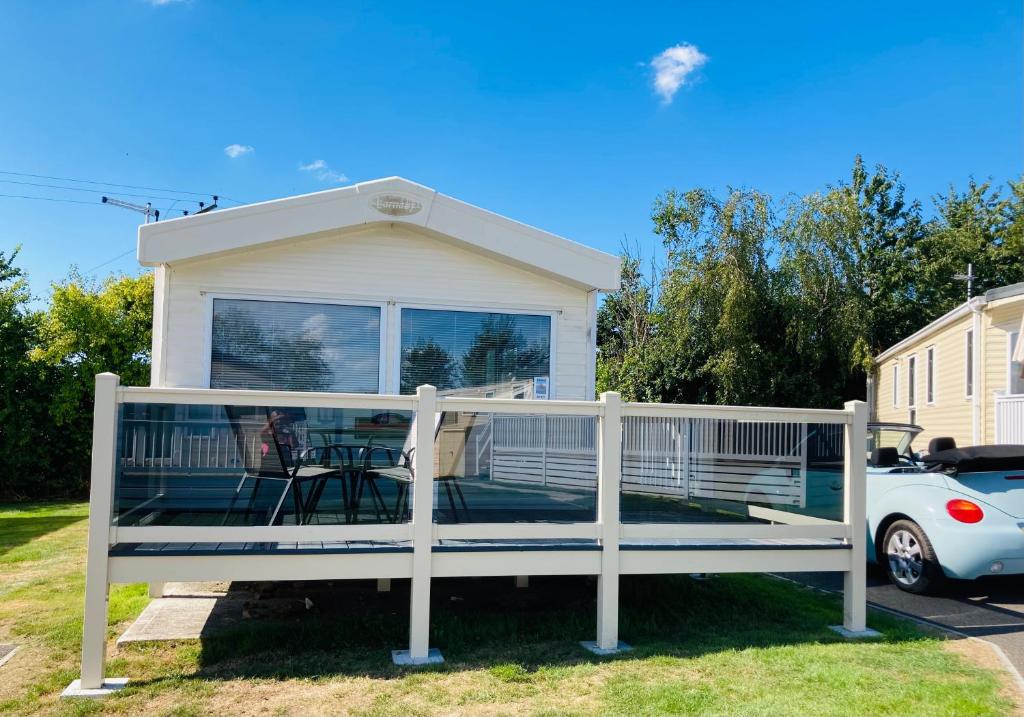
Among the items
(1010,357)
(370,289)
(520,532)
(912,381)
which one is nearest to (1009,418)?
(1010,357)

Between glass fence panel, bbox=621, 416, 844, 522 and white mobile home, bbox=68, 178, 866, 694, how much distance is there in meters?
0.01

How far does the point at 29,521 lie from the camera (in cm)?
1159

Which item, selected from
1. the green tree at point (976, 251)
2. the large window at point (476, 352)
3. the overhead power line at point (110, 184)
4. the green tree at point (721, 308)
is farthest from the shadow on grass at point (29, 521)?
the green tree at point (976, 251)

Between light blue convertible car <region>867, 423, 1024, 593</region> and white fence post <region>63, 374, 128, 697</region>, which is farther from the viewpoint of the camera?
light blue convertible car <region>867, 423, 1024, 593</region>

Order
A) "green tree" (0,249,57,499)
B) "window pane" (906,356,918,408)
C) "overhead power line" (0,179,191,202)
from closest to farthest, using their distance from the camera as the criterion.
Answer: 1. "green tree" (0,249,57,499)
2. "window pane" (906,356,918,408)
3. "overhead power line" (0,179,191,202)

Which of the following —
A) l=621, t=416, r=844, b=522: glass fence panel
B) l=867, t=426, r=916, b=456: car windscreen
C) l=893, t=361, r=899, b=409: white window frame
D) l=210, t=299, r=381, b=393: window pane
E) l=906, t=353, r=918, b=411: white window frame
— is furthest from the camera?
l=893, t=361, r=899, b=409: white window frame

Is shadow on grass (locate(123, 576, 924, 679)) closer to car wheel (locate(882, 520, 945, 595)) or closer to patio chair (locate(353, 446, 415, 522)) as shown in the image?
car wheel (locate(882, 520, 945, 595))

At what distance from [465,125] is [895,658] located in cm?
1757

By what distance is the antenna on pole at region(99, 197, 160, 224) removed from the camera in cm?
2509

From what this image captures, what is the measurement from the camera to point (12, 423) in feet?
47.6

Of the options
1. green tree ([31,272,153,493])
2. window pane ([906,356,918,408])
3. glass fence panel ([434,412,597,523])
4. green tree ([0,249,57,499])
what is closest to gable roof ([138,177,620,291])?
glass fence panel ([434,412,597,523])

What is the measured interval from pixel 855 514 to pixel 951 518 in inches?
56.0

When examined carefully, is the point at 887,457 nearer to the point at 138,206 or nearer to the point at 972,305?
the point at 972,305

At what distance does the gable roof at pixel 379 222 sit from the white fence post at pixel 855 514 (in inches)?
103
